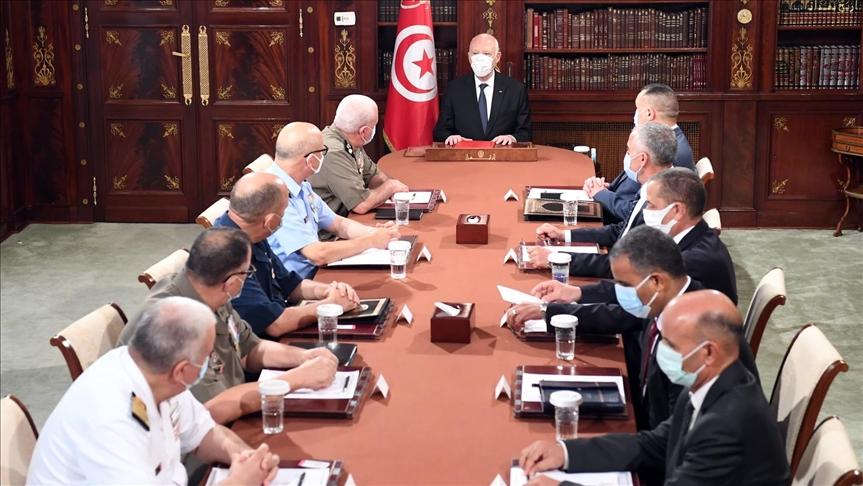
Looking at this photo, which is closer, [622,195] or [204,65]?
[622,195]

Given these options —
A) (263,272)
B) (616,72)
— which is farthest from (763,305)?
(616,72)

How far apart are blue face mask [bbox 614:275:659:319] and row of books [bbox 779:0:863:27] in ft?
19.6

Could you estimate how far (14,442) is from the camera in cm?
342

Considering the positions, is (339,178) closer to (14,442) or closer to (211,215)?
(211,215)

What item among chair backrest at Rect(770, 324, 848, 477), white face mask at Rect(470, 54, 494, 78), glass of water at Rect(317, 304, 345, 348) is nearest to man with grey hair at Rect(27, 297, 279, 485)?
glass of water at Rect(317, 304, 345, 348)

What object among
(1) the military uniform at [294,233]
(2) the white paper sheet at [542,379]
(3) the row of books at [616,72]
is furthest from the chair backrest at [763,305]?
(3) the row of books at [616,72]

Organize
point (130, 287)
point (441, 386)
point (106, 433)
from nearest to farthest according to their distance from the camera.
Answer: point (106, 433), point (441, 386), point (130, 287)

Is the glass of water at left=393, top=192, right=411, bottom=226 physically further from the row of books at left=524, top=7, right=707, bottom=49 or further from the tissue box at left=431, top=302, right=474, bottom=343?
the row of books at left=524, top=7, right=707, bottom=49

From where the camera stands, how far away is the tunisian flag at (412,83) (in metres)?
8.95

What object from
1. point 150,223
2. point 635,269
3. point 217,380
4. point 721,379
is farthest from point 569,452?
point 150,223

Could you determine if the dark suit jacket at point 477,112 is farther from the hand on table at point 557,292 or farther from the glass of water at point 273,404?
the glass of water at point 273,404

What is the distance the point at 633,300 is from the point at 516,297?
74 centimetres

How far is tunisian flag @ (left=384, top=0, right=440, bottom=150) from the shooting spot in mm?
8953

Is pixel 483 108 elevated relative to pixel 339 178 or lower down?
elevated
